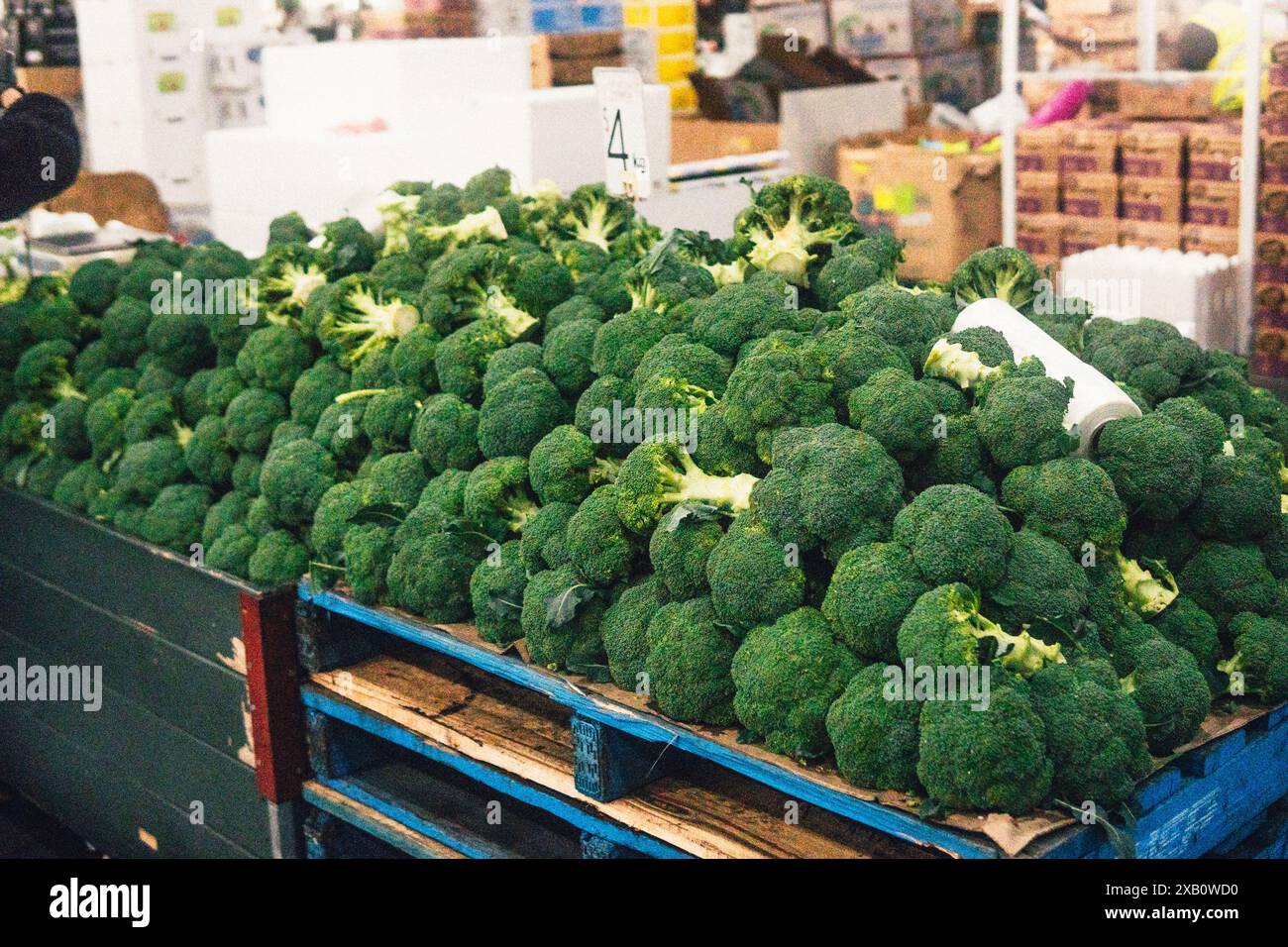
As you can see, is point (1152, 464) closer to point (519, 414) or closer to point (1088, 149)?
point (519, 414)

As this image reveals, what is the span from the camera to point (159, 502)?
156 inches

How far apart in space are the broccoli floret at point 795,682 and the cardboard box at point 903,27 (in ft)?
30.5

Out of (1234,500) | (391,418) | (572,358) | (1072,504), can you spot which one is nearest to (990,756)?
(1072,504)

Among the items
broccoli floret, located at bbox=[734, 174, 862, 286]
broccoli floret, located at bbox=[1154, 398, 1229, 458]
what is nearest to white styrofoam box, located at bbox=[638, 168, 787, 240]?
broccoli floret, located at bbox=[734, 174, 862, 286]

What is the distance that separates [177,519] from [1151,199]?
540 cm

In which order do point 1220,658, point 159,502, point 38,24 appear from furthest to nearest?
point 38,24 < point 159,502 < point 1220,658

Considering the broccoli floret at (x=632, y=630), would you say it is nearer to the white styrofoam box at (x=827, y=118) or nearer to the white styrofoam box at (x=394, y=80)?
the white styrofoam box at (x=394, y=80)

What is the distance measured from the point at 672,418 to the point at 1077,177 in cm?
541

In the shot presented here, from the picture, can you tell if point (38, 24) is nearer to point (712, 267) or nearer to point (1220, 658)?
point (712, 267)

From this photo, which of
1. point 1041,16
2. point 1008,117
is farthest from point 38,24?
point 1041,16

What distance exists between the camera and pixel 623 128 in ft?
12.8

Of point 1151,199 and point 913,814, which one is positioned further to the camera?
point 1151,199
